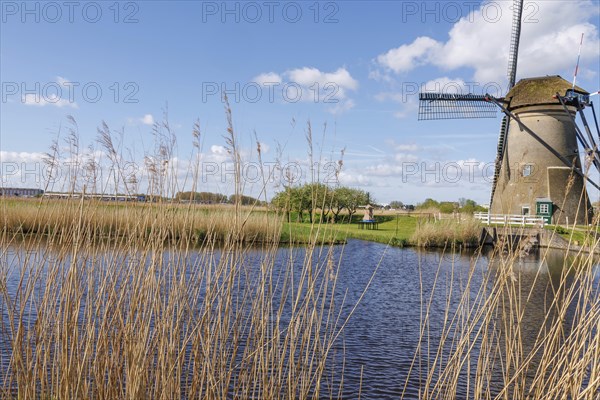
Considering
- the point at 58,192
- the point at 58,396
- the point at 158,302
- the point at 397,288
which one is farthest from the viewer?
the point at 397,288

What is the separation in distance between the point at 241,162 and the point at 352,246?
51.7ft

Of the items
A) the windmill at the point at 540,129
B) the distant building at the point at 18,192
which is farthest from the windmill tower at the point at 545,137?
the distant building at the point at 18,192

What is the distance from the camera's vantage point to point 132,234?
2643mm

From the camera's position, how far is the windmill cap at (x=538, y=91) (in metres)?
21.6

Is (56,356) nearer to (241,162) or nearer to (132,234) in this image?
(132,234)

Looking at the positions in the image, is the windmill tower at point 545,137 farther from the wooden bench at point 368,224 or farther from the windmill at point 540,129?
the wooden bench at point 368,224

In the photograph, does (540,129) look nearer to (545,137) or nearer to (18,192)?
(545,137)

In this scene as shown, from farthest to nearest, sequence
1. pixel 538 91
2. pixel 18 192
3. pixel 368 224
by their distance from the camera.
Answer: pixel 368 224, pixel 538 91, pixel 18 192

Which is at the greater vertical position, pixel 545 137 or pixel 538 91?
pixel 538 91

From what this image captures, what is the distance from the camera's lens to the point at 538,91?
22.1 m

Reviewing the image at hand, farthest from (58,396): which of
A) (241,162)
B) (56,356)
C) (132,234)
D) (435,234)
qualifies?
(435,234)

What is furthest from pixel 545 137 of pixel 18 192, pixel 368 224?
pixel 18 192

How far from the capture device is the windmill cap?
21.6 m

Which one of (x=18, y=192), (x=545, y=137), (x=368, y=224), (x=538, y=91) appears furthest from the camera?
(x=368, y=224)
